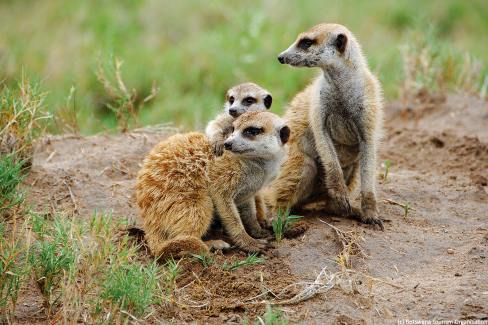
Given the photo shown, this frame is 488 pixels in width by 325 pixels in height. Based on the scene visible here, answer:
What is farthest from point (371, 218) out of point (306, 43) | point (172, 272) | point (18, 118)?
point (18, 118)

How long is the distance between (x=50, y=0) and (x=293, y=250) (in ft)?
27.0

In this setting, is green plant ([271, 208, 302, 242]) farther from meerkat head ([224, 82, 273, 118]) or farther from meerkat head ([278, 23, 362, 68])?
meerkat head ([278, 23, 362, 68])

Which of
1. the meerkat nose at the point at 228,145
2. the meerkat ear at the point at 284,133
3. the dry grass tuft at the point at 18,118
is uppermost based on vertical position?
the meerkat ear at the point at 284,133

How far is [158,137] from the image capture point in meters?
6.12

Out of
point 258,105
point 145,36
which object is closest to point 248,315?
point 258,105

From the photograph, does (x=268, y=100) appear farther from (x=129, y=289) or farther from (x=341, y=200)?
(x=129, y=289)

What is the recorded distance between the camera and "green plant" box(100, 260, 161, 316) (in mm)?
3504

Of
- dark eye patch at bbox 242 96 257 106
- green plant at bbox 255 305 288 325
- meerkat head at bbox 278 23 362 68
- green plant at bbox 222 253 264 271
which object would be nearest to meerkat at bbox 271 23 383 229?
meerkat head at bbox 278 23 362 68

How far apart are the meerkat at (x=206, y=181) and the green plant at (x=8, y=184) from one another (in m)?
0.75

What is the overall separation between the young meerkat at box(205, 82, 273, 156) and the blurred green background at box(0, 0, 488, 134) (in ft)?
9.00

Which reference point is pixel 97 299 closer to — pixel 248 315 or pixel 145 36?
pixel 248 315

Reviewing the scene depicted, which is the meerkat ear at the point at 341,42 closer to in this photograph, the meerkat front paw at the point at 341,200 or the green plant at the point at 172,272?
the meerkat front paw at the point at 341,200

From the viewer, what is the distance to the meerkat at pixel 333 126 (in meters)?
4.93

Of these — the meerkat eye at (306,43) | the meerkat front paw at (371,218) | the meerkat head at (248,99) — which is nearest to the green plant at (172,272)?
the meerkat head at (248,99)
